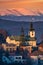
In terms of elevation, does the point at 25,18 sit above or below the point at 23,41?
above

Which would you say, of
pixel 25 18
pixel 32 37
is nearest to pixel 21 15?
pixel 25 18

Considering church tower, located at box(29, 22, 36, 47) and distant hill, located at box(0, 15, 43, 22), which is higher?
distant hill, located at box(0, 15, 43, 22)

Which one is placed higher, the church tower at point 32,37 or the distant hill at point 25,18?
the distant hill at point 25,18

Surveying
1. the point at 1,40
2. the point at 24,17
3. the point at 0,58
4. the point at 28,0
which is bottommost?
the point at 0,58

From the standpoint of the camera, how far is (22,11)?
5.86ft

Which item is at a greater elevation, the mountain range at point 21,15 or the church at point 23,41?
the mountain range at point 21,15

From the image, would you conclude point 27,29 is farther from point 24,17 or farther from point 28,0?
point 28,0

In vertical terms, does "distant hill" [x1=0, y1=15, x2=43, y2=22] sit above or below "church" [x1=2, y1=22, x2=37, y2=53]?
above

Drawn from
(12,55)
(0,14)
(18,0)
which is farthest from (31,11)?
(12,55)

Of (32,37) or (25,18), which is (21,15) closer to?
(25,18)

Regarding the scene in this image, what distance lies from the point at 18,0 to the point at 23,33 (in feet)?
1.18

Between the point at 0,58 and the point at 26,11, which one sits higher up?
the point at 26,11

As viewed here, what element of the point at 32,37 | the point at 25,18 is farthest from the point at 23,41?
the point at 25,18

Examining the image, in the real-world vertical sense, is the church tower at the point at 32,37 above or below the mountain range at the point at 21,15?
below
